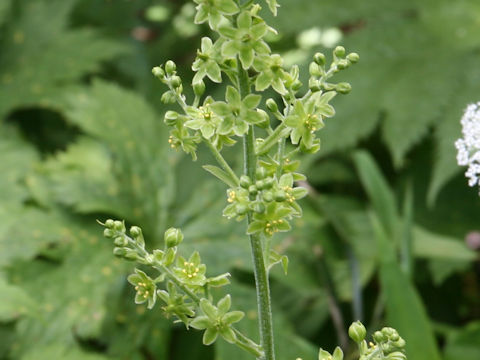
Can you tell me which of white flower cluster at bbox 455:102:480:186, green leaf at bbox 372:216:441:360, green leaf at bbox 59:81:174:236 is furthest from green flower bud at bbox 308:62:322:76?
green leaf at bbox 59:81:174:236

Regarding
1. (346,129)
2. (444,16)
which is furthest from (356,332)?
(444,16)

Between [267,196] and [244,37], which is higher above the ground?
[244,37]

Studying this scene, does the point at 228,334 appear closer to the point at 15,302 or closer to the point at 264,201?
the point at 264,201

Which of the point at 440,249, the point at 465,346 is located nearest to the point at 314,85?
the point at 465,346

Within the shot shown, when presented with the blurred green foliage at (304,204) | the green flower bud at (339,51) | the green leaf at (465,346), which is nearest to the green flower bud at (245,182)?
the green flower bud at (339,51)

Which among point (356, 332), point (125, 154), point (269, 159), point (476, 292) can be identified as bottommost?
point (356, 332)

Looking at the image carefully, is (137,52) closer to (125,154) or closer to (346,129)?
(125,154)

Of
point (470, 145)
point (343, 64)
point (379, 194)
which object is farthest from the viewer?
point (379, 194)
